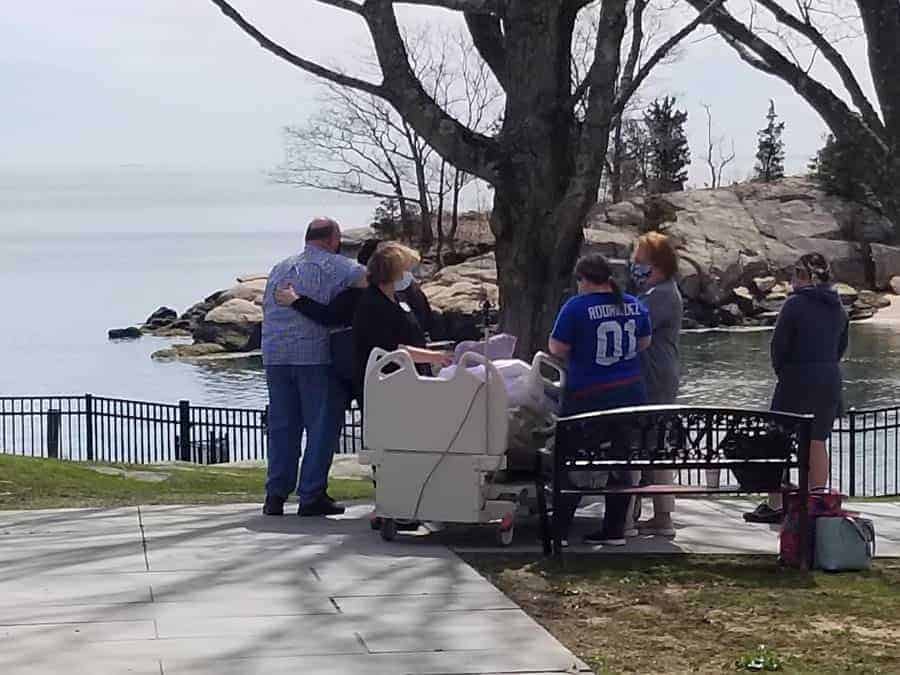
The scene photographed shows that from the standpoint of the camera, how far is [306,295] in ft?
31.1

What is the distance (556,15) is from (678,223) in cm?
3814

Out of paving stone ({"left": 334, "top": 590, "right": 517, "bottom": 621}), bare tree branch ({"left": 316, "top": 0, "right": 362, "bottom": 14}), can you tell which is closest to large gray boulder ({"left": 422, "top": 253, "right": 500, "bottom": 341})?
bare tree branch ({"left": 316, "top": 0, "right": 362, "bottom": 14})

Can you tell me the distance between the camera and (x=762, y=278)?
4788 centimetres

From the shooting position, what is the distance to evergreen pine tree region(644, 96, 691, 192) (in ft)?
213

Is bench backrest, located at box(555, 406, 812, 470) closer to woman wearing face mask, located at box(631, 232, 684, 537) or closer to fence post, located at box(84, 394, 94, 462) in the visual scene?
woman wearing face mask, located at box(631, 232, 684, 537)

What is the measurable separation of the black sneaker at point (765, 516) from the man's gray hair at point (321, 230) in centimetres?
299

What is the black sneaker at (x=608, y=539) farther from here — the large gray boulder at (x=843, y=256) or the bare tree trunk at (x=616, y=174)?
the bare tree trunk at (x=616, y=174)

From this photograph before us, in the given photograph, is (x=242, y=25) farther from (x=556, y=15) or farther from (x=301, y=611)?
(x=301, y=611)

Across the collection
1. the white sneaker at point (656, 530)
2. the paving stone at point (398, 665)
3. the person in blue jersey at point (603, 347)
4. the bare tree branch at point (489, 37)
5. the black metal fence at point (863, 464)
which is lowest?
the black metal fence at point (863, 464)

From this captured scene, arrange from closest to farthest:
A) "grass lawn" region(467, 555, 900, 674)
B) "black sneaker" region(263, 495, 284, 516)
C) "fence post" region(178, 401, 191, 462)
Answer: "grass lawn" region(467, 555, 900, 674) < "black sneaker" region(263, 495, 284, 516) < "fence post" region(178, 401, 191, 462)

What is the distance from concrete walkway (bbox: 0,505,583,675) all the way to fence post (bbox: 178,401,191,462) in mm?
10707

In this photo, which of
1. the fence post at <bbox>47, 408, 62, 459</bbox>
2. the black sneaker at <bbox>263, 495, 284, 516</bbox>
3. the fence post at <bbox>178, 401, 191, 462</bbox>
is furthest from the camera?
the fence post at <bbox>47, 408, 62, 459</bbox>

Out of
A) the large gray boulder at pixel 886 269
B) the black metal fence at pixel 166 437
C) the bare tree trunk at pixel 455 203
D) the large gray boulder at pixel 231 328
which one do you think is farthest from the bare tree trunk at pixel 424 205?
the black metal fence at pixel 166 437

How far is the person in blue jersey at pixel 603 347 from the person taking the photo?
8.41m
